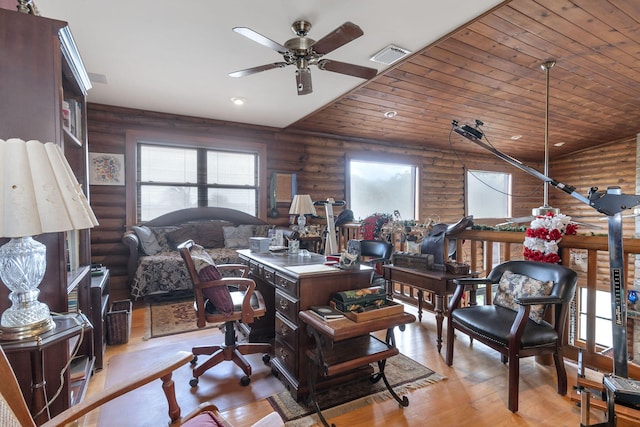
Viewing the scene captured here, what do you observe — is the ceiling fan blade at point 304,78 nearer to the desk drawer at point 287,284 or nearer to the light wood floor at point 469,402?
the desk drawer at point 287,284

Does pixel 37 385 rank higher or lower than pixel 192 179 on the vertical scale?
lower

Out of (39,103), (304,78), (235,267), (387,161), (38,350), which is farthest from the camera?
(387,161)

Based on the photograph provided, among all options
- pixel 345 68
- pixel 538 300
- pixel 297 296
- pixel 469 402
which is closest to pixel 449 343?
pixel 469 402

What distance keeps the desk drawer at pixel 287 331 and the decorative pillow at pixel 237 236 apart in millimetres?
2830

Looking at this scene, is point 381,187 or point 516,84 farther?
point 381,187

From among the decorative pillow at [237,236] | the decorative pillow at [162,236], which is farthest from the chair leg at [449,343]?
the decorative pillow at [162,236]

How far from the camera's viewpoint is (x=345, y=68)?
2.54 meters

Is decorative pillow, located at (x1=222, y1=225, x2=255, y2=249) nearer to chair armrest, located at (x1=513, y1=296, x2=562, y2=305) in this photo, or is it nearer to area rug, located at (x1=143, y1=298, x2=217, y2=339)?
area rug, located at (x1=143, y1=298, x2=217, y2=339)

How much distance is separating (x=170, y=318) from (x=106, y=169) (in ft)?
8.14

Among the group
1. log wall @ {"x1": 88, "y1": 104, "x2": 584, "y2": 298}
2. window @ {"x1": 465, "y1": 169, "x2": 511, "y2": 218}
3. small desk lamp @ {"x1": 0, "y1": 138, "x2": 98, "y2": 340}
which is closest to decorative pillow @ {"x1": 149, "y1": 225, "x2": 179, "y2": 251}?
log wall @ {"x1": 88, "y1": 104, "x2": 584, "y2": 298}

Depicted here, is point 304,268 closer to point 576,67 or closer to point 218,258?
point 218,258

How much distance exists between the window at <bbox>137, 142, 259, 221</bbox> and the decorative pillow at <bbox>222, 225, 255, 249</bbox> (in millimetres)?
536

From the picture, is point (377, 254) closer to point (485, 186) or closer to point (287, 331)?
point (287, 331)

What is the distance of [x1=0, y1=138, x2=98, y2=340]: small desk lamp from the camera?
1.08 m
